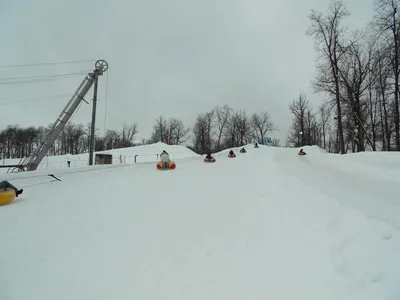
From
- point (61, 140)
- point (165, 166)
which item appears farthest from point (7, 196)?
point (61, 140)

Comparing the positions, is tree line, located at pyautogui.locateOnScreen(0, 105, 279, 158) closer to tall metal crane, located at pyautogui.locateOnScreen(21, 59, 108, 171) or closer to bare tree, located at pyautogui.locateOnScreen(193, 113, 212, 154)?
bare tree, located at pyautogui.locateOnScreen(193, 113, 212, 154)

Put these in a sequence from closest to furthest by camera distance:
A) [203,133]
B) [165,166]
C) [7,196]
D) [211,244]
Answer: [211,244]
[7,196]
[165,166]
[203,133]

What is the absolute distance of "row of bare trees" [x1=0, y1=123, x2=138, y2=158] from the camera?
212ft

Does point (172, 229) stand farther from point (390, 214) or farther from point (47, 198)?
point (47, 198)

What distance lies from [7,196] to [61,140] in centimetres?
7666

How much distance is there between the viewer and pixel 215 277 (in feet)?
11.4

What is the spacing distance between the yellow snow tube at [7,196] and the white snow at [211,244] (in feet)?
1.09

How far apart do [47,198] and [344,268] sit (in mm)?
8013

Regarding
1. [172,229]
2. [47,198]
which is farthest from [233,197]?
[47,198]

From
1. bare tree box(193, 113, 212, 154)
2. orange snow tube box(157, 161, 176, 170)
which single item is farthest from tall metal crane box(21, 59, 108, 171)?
bare tree box(193, 113, 212, 154)

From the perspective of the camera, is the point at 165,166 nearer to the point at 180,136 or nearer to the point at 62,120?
the point at 62,120

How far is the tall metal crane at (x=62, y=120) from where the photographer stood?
685 inches

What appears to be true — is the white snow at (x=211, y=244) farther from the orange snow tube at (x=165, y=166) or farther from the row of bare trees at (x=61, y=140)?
the row of bare trees at (x=61, y=140)

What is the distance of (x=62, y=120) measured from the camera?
61.1 feet
